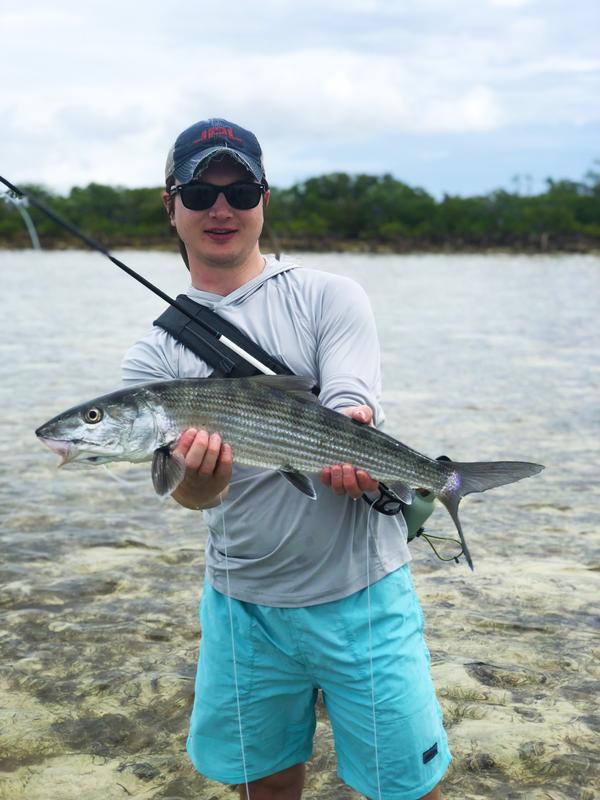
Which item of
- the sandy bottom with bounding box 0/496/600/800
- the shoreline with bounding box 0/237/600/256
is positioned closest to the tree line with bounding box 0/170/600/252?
the shoreline with bounding box 0/237/600/256

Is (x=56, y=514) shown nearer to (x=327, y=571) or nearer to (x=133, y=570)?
(x=133, y=570)

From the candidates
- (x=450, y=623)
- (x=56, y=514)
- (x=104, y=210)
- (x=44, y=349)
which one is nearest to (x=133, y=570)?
(x=56, y=514)

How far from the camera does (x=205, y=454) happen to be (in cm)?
333

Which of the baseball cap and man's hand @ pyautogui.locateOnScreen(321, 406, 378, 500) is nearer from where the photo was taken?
man's hand @ pyautogui.locateOnScreen(321, 406, 378, 500)

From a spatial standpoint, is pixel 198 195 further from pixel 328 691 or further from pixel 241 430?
pixel 328 691

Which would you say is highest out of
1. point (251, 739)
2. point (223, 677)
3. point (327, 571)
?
point (327, 571)

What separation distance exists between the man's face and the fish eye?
2.45 ft

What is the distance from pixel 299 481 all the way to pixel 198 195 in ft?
4.10

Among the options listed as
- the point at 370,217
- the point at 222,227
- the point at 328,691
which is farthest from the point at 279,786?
the point at 370,217

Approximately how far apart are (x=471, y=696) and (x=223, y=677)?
7.22ft

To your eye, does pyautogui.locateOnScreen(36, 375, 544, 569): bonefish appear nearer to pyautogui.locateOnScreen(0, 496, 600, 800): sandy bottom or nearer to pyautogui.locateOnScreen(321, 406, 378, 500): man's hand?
pyautogui.locateOnScreen(321, 406, 378, 500): man's hand

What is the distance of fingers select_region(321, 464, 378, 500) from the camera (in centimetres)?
336

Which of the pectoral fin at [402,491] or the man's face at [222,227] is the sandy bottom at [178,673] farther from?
the man's face at [222,227]

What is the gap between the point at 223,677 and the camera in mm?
3506
